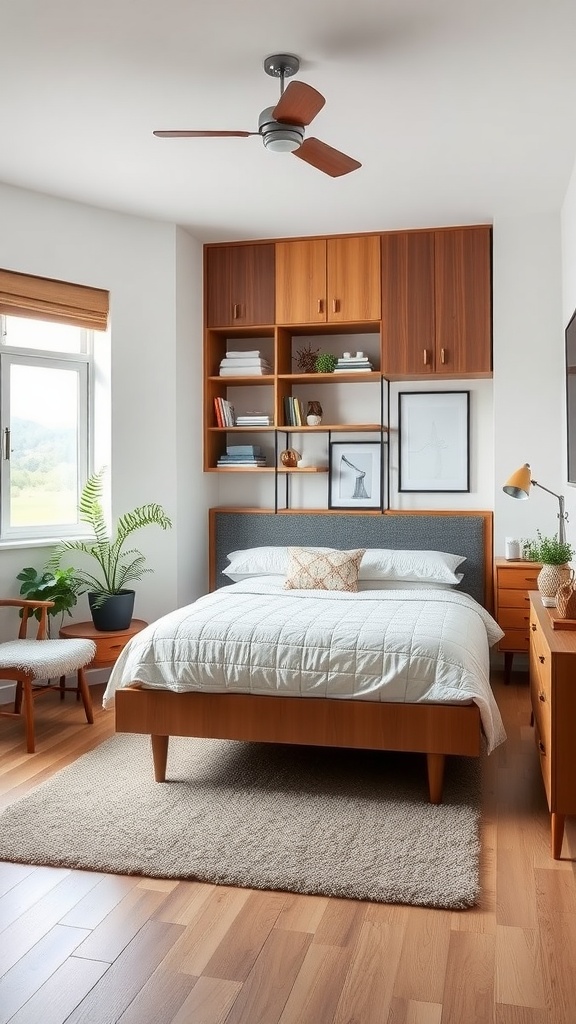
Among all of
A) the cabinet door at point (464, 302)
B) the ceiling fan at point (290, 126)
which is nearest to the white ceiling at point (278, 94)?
the ceiling fan at point (290, 126)

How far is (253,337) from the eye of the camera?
560 centimetres

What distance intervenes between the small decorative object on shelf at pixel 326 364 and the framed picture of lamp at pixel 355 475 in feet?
1.62

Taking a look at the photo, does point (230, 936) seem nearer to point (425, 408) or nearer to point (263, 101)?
point (263, 101)

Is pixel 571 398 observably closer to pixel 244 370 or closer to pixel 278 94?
pixel 278 94

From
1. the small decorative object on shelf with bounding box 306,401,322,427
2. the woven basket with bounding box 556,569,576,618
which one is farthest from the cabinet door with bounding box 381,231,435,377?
the woven basket with bounding box 556,569,576,618

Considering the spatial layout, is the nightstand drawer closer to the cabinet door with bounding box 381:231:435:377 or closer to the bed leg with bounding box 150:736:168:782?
the cabinet door with bounding box 381:231:435:377

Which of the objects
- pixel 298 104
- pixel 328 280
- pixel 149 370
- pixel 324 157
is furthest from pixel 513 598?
pixel 298 104

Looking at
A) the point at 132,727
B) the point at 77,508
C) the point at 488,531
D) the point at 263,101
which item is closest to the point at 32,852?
the point at 132,727

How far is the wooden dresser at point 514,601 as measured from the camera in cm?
460

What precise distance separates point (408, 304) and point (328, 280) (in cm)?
53

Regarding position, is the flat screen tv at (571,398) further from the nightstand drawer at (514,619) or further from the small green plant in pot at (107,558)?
the small green plant in pot at (107,558)

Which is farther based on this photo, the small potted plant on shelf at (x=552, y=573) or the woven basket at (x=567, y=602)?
the small potted plant on shelf at (x=552, y=573)

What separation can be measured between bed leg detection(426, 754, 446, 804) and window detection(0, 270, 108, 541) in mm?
2631

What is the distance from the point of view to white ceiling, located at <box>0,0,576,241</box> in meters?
2.73
